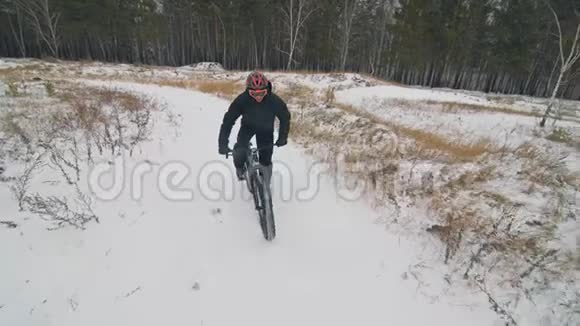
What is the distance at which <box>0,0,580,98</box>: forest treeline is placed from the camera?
34844 mm

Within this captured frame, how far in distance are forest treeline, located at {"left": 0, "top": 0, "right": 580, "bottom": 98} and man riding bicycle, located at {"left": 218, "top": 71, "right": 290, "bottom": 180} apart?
33.1 metres

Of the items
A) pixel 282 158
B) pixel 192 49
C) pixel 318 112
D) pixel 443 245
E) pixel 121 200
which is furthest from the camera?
pixel 192 49

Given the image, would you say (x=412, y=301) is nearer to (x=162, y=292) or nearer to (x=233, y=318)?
(x=233, y=318)

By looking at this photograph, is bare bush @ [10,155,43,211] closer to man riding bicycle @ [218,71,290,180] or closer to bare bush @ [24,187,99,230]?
bare bush @ [24,187,99,230]

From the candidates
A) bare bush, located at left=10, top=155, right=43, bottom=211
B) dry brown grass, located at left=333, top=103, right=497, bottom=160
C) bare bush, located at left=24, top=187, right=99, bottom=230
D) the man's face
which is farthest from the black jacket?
dry brown grass, located at left=333, top=103, right=497, bottom=160

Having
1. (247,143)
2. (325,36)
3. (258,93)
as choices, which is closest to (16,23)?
(325,36)

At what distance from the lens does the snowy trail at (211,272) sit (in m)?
2.64

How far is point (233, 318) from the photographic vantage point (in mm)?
2650

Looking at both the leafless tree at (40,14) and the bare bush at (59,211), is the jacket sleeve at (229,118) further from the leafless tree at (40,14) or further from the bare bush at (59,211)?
the leafless tree at (40,14)

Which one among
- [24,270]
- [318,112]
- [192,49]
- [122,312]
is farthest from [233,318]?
[192,49]

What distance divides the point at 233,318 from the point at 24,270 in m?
2.23

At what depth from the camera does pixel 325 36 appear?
141 ft

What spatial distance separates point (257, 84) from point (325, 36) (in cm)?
4432

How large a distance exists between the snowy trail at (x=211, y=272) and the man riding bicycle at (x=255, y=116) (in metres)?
1.08
